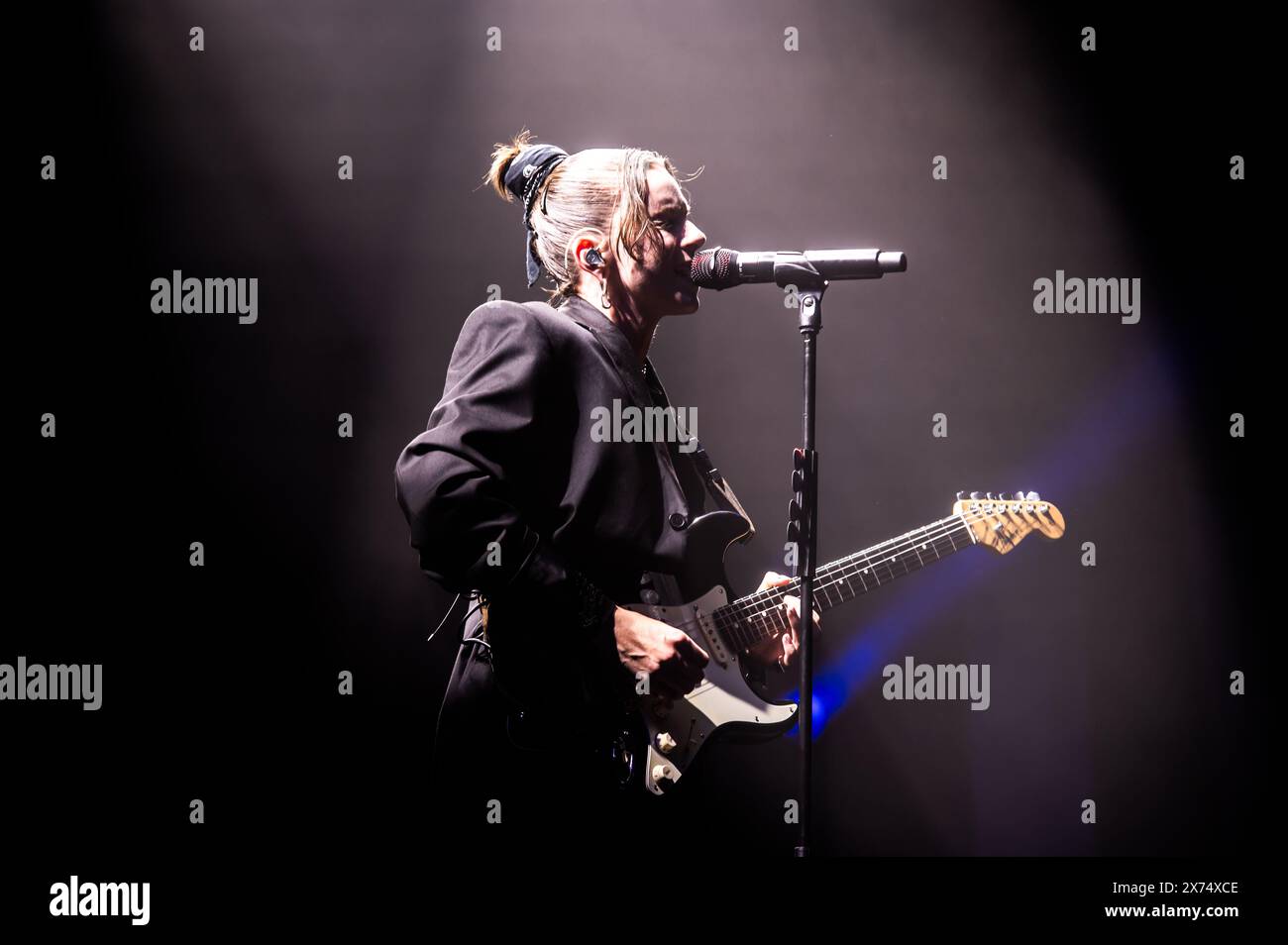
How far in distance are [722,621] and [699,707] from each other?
19cm

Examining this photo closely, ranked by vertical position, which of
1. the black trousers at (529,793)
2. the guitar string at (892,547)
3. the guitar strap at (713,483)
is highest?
the guitar strap at (713,483)

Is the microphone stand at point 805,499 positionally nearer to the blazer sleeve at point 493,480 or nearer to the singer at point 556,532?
the singer at point 556,532

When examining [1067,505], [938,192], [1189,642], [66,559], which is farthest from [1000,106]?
[66,559]

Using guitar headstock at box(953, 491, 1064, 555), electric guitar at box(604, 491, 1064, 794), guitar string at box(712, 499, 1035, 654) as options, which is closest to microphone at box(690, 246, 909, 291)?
electric guitar at box(604, 491, 1064, 794)

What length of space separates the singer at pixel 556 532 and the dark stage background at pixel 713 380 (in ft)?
2.07

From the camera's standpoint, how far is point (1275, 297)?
301 centimetres

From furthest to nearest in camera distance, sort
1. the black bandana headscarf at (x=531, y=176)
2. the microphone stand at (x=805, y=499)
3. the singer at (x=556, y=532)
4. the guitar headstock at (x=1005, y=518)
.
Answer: the guitar headstock at (x=1005, y=518), the black bandana headscarf at (x=531, y=176), the singer at (x=556, y=532), the microphone stand at (x=805, y=499)

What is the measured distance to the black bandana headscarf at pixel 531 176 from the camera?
249 cm

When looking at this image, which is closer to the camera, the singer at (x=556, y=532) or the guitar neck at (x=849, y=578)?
the singer at (x=556, y=532)

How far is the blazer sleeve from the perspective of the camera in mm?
1994

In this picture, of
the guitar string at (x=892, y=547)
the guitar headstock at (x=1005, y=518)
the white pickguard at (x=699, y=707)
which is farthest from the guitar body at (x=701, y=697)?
the guitar headstock at (x=1005, y=518)

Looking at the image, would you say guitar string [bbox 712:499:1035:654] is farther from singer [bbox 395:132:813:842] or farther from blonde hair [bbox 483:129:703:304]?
blonde hair [bbox 483:129:703:304]
